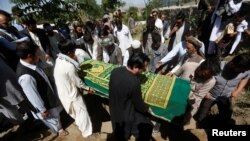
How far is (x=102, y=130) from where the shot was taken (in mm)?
4441

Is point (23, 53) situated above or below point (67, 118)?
above

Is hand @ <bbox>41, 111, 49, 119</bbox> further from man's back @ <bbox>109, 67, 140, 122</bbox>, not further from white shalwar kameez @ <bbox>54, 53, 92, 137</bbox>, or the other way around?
man's back @ <bbox>109, 67, 140, 122</bbox>

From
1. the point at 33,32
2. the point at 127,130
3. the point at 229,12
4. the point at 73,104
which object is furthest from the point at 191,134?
the point at 33,32

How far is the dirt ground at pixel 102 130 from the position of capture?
3.89 m

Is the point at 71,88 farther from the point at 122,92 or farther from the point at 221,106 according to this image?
the point at 221,106

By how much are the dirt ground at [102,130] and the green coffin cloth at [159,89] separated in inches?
29.1

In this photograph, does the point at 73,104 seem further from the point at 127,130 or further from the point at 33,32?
the point at 33,32

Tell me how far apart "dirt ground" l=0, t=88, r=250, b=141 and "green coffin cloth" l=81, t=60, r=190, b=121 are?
2.43 feet

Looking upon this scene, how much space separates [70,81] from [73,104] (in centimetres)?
43

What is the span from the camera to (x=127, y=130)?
3098 mm

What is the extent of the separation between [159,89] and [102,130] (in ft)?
5.27

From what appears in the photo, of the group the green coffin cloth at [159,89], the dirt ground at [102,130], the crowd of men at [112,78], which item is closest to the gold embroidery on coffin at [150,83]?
the green coffin cloth at [159,89]

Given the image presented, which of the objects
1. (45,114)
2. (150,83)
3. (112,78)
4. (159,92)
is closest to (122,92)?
(112,78)

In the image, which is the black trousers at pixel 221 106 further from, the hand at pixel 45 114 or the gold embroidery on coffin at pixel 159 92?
the hand at pixel 45 114
